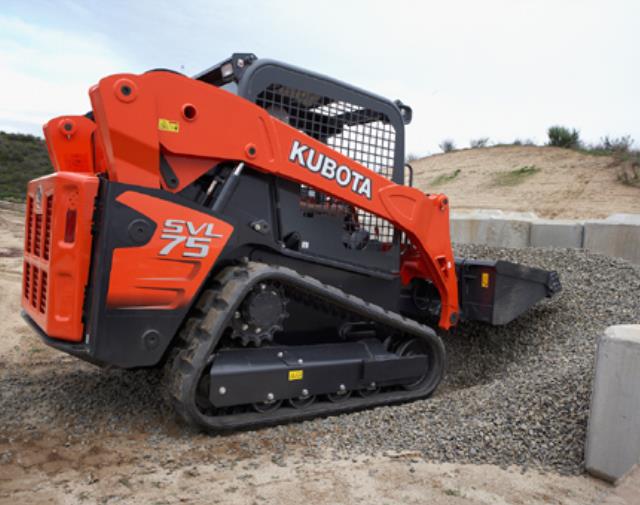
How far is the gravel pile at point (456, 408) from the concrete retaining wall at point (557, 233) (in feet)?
6.76

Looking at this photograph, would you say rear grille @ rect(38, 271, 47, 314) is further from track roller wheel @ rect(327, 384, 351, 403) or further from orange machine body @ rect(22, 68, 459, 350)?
track roller wheel @ rect(327, 384, 351, 403)

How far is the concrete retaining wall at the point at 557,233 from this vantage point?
25.6 feet

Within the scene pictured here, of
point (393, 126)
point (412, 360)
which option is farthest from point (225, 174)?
point (412, 360)

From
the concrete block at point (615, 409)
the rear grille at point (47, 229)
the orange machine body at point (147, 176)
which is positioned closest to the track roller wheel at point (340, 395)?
the orange machine body at point (147, 176)

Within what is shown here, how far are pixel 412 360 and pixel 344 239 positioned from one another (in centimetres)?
109

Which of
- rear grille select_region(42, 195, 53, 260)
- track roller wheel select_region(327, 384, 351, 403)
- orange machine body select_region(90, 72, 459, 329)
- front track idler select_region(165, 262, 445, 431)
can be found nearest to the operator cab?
orange machine body select_region(90, 72, 459, 329)

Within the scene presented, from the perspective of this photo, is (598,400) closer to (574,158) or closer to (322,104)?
(322,104)

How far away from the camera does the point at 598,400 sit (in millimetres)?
3293

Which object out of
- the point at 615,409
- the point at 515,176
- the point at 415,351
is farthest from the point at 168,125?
the point at 515,176

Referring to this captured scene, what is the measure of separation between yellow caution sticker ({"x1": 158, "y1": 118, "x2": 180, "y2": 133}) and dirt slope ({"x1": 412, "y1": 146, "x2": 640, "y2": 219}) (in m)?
14.3

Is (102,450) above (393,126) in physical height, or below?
below

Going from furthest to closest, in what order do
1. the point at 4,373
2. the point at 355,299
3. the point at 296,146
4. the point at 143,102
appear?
the point at 4,373
the point at 355,299
the point at 296,146
the point at 143,102

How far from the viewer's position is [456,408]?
420 centimetres

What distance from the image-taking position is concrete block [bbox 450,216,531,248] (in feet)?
29.7
